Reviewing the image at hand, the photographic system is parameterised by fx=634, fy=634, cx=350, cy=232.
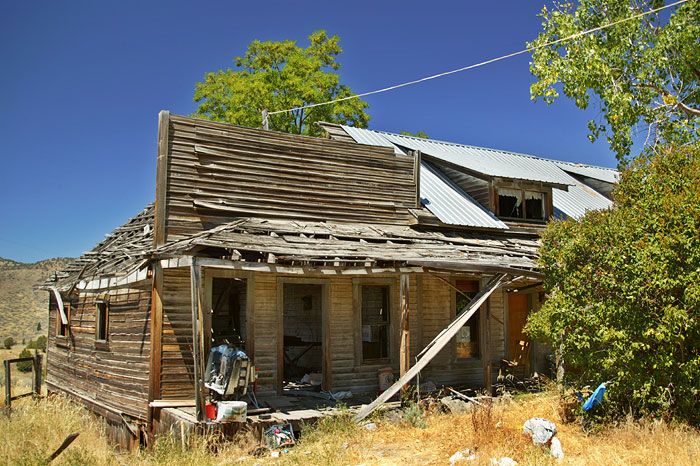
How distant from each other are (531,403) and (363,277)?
14.8 ft

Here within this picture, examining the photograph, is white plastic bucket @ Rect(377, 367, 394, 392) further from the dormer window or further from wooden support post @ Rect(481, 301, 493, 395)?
the dormer window

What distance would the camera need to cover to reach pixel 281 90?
98.1ft

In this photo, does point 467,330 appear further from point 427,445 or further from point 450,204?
point 427,445

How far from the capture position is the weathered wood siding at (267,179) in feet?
43.4

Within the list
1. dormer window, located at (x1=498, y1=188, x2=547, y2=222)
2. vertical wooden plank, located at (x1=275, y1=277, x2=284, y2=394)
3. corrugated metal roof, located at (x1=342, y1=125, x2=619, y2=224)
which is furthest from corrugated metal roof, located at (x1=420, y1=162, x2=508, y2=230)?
vertical wooden plank, located at (x1=275, y1=277, x2=284, y2=394)

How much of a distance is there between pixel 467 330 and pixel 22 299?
4882 cm

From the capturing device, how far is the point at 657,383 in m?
9.53

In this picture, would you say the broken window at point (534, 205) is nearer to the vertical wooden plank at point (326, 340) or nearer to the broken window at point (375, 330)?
the broken window at point (375, 330)

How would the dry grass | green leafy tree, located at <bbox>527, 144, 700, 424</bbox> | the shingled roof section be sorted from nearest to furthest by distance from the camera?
the dry grass → green leafy tree, located at <bbox>527, 144, 700, 424</bbox> → the shingled roof section

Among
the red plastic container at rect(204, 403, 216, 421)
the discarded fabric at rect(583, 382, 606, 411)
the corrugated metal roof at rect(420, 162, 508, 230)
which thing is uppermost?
the corrugated metal roof at rect(420, 162, 508, 230)

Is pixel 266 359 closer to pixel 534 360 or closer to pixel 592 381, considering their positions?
pixel 592 381

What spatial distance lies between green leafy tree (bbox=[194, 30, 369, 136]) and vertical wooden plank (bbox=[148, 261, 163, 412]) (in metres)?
17.5

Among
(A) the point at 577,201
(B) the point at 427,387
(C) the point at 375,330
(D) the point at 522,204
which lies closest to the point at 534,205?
(D) the point at 522,204

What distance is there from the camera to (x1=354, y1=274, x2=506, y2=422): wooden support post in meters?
11.5
